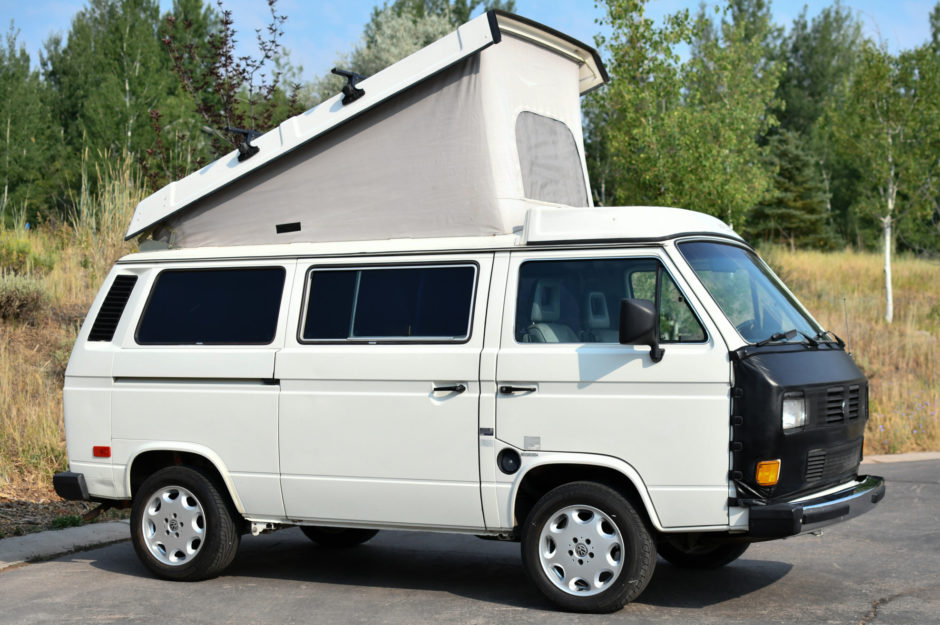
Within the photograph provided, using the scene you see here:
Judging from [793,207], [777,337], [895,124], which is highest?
[895,124]

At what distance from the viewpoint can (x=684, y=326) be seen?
20.3 feet

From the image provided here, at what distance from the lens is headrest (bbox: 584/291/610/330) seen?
6.45 metres

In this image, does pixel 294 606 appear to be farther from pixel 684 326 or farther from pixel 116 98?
pixel 116 98

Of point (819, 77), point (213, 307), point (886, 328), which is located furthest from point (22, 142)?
point (819, 77)

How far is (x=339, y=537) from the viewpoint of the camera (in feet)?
29.3

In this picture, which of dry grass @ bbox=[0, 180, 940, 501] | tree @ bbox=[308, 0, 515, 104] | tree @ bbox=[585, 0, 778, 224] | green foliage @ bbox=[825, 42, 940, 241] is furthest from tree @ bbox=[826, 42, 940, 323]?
tree @ bbox=[308, 0, 515, 104]

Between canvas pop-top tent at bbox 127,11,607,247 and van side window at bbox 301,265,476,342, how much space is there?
1.15ft

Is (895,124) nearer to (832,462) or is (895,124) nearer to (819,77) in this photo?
(832,462)

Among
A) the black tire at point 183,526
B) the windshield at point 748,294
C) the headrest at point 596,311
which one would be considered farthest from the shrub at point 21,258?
the windshield at point 748,294

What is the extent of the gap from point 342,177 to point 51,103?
131ft

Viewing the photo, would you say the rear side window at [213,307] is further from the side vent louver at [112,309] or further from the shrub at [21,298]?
the shrub at [21,298]

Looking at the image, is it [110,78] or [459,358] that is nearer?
[459,358]

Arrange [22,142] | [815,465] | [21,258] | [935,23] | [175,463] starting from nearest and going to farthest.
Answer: [815,465], [175,463], [21,258], [22,142], [935,23]

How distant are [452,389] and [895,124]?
934 inches
